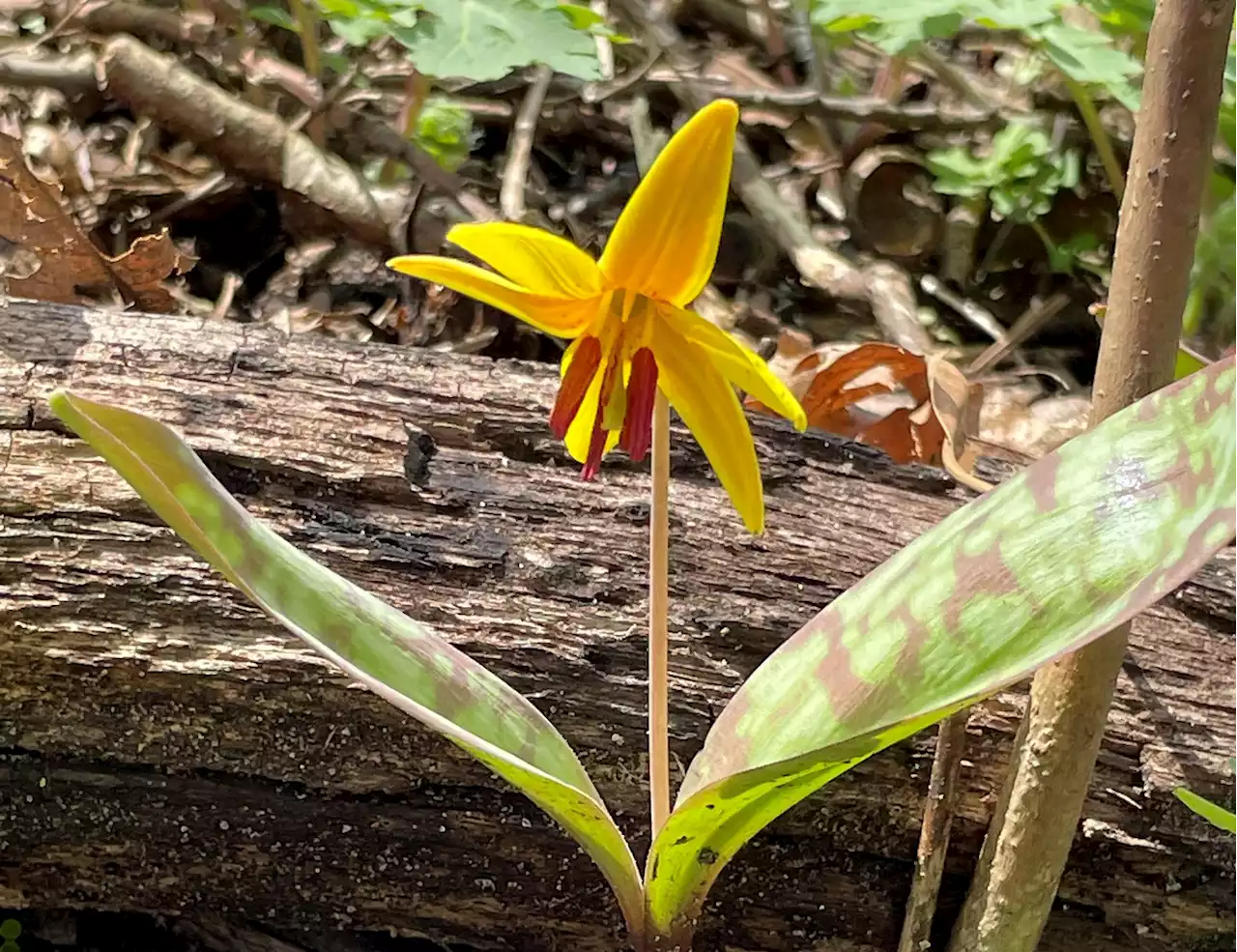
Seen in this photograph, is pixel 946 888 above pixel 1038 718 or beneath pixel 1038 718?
beneath

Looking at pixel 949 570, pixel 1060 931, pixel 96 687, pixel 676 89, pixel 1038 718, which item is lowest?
pixel 1060 931

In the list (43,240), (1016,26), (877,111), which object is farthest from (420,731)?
(877,111)

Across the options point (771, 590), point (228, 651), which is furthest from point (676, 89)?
point (228, 651)

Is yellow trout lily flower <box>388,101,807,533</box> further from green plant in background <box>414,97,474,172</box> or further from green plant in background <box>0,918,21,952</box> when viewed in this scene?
green plant in background <box>414,97,474,172</box>

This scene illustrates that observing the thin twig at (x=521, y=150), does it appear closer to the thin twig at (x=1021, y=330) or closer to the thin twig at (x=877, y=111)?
the thin twig at (x=877, y=111)

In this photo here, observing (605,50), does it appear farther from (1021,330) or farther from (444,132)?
(1021,330)

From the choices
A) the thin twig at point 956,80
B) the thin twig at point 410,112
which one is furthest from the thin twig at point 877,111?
the thin twig at point 410,112

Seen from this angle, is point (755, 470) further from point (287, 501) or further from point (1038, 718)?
point (287, 501)

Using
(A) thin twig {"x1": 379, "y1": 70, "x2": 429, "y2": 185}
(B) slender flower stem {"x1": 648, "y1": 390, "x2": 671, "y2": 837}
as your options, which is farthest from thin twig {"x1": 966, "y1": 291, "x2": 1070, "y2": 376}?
(B) slender flower stem {"x1": 648, "y1": 390, "x2": 671, "y2": 837}
